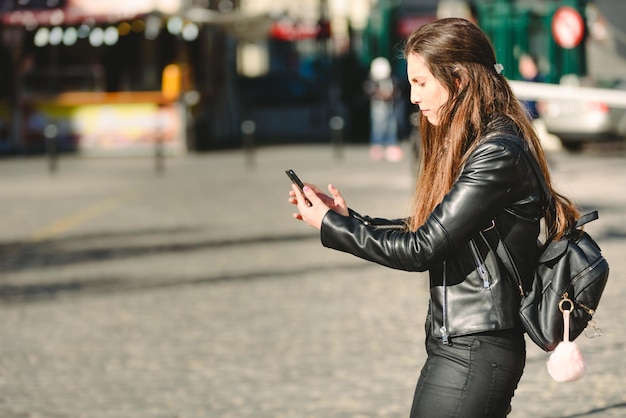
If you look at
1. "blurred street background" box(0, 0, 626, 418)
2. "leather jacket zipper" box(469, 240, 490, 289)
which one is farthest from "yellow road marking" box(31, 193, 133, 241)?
"leather jacket zipper" box(469, 240, 490, 289)

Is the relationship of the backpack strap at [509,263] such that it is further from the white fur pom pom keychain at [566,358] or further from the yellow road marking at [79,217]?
the yellow road marking at [79,217]

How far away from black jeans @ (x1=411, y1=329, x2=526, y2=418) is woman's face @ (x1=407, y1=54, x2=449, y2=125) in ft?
2.00

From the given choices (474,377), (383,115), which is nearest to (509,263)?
(474,377)

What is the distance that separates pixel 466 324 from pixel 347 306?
19.6ft

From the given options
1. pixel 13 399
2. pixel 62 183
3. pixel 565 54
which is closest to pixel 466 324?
pixel 13 399

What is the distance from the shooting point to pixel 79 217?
16.6 meters

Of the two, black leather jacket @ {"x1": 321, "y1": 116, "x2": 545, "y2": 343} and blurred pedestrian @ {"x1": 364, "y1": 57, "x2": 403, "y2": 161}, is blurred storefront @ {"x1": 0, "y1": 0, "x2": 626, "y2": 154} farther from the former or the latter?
black leather jacket @ {"x1": 321, "y1": 116, "x2": 545, "y2": 343}

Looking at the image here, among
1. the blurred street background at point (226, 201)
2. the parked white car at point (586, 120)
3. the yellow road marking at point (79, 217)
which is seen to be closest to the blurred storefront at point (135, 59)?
the blurred street background at point (226, 201)

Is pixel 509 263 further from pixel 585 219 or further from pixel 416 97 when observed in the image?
pixel 416 97

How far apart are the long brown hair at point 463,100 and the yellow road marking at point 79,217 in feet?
36.5

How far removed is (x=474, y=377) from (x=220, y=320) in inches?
220

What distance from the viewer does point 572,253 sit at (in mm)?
3416

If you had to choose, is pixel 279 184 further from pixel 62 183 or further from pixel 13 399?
pixel 13 399

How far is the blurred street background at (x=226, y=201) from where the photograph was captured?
700 cm
